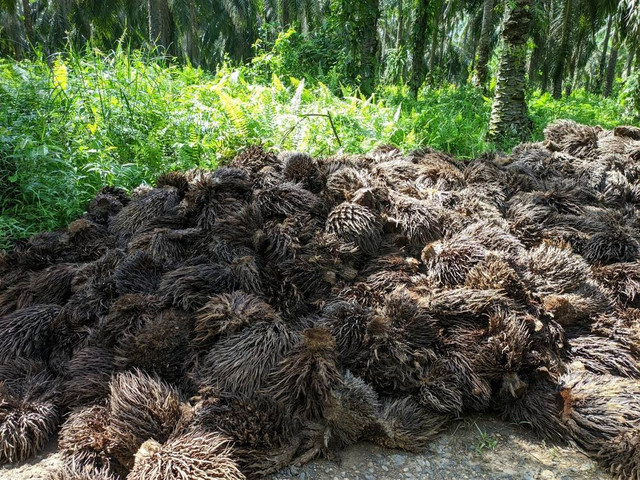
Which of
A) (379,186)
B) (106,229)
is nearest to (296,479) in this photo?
(379,186)

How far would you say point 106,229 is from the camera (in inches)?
144

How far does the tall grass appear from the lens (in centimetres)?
444

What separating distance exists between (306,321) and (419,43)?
11.0 meters

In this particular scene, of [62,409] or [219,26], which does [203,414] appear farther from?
[219,26]

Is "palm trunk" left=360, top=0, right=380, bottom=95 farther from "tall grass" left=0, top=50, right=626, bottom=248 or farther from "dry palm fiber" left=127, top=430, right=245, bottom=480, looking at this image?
"dry palm fiber" left=127, top=430, right=245, bottom=480

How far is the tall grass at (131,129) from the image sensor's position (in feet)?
14.6

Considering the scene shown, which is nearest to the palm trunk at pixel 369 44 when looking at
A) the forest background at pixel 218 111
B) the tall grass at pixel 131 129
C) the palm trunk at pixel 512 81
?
the forest background at pixel 218 111

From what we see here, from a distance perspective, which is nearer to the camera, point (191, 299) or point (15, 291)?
point (191, 299)

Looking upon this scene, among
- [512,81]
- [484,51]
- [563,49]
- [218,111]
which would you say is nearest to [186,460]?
[218,111]

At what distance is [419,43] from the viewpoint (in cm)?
1205

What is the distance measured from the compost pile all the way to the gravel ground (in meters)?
0.07

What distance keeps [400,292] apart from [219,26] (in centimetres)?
3436

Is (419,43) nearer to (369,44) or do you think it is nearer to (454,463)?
(369,44)

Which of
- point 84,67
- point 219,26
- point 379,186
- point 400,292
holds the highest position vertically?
point 219,26
